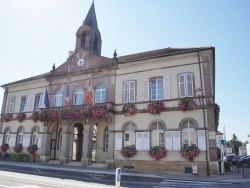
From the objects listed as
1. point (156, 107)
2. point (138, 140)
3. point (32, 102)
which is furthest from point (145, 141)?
point (32, 102)

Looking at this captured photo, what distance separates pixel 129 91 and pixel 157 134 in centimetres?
442

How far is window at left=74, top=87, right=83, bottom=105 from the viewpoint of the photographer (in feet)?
67.8

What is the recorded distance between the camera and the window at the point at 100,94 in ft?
64.3

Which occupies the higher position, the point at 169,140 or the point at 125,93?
the point at 125,93

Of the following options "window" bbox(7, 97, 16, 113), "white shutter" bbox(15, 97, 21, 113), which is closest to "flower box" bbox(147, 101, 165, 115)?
"white shutter" bbox(15, 97, 21, 113)

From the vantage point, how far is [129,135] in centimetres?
1752

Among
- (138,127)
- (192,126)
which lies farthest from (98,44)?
(192,126)

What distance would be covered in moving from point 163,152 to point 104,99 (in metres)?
7.20

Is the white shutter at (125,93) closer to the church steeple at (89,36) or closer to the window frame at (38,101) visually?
the church steeple at (89,36)

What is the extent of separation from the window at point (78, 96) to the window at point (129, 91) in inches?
185

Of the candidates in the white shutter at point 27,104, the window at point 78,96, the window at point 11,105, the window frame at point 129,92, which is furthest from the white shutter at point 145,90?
the window at point 11,105

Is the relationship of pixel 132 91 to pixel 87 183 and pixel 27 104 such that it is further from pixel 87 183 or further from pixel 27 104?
pixel 27 104

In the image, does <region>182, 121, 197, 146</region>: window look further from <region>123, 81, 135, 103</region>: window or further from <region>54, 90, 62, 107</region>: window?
<region>54, 90, 62, 107</region>: window

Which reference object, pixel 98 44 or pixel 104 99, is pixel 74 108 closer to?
pixel 104 99
